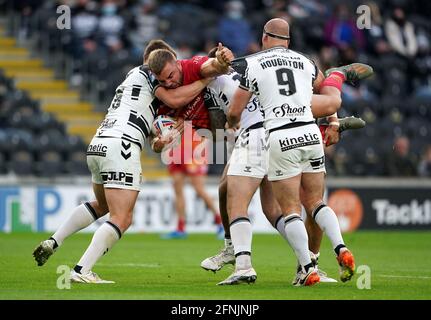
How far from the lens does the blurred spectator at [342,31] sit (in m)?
24.8

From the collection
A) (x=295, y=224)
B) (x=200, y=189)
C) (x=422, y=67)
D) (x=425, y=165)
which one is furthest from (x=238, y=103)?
(x=422, y=67)

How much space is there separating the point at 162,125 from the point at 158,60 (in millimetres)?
705

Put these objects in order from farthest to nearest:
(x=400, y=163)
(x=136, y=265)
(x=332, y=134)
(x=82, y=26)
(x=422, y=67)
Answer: (x=422, y=67) < (x=82, y=26) < (x=400, y=163) < (x=136, y=265) < (x=332, y=134)

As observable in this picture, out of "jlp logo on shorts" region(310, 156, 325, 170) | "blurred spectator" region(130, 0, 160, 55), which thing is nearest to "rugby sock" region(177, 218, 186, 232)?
"blurred spectator" region(130, 0, 160, 55)

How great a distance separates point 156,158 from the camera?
23312 mm

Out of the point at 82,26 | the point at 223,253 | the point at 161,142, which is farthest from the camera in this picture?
the point at 82,26

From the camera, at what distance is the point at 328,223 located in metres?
9.96

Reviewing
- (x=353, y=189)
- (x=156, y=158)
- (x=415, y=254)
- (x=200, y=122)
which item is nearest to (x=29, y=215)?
(x=156, y=158)

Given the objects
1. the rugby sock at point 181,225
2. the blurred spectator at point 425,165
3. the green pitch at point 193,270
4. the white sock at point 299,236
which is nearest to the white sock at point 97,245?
the green pitch at point 193,270

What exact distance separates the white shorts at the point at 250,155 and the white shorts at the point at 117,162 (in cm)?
94

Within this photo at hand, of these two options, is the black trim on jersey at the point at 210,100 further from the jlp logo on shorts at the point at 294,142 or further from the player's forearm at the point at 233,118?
the jlp logo on shorts at the point at 294,142

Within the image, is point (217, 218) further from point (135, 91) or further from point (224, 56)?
point (224, 56)

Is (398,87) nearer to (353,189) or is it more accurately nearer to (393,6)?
(393,6)

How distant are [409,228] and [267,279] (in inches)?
433
